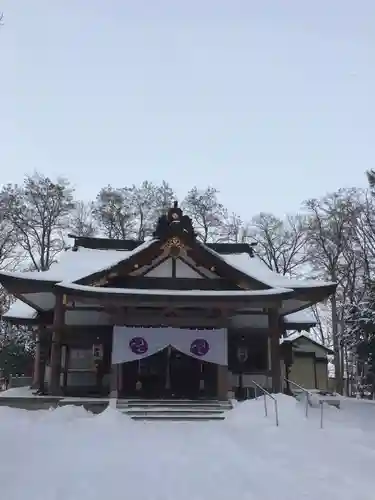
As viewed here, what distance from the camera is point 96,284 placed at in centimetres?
1501

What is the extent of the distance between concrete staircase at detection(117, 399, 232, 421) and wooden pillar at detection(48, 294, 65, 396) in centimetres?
210

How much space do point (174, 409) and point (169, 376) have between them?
114 inches

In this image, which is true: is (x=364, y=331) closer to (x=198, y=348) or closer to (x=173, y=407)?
(x=198, y=348)

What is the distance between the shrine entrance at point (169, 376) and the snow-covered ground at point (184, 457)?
133 inches

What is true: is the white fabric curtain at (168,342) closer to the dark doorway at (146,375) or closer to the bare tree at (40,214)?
the dark doorway at (146,375)

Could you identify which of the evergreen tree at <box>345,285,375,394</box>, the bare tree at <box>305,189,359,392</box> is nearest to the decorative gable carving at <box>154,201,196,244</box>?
the evergreen tree at <box>345,285,375,394</box>

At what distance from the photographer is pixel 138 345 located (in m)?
14.2

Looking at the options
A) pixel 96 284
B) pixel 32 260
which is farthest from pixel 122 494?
pixel 32 260

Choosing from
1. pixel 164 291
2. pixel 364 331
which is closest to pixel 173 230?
pixel 164 291

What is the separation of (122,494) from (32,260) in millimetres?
26114

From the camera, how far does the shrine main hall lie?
47.0ft

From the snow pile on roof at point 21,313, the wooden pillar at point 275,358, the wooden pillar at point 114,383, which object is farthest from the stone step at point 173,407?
the snow pile on roof at point 21,313

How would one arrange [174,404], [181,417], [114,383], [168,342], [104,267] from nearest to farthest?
1. [181,417]
2. [174,404]
3. [114,383]
4. [168,342]
5. [104,267]

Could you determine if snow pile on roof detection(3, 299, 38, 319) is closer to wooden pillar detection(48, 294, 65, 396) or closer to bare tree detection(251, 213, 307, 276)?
wooden pillar detection(48, 294, 65, 396)
